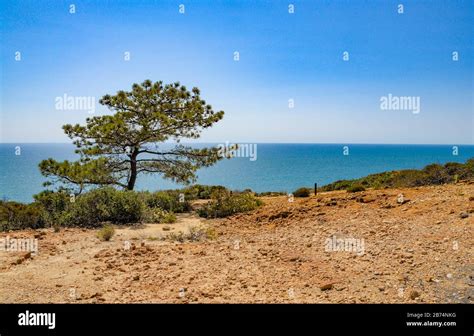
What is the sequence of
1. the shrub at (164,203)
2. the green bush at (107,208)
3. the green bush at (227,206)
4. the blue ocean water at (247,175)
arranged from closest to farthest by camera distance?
the green bush at (107,208) → the green bush at (227,206) → the shrub at (164,203) → the blue ocean water at (247,175)

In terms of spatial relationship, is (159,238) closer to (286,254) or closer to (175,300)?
(286,254)

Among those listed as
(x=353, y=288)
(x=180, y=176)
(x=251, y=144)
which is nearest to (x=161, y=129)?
(x=180, y=176)

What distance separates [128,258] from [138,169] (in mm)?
8706

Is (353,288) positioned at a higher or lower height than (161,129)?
lower

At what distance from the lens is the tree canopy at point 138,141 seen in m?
14.0

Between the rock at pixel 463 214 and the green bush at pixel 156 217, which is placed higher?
the rock at pixel 463 214

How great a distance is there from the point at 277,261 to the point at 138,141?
9234 mm

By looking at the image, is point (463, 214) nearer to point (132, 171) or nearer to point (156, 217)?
point (156, 217)

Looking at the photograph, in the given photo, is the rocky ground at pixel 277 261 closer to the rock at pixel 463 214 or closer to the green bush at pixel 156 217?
the rock at pixel 463 214

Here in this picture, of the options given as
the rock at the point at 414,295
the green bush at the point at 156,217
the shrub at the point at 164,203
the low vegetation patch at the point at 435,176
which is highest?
the low vegetation patch at the point at 435,176

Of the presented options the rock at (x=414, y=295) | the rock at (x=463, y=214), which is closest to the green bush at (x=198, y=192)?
the rock at (x=463, y=214)

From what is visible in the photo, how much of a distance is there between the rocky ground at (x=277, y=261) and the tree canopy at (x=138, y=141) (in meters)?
4.49

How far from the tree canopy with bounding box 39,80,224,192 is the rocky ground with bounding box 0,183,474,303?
4490mm

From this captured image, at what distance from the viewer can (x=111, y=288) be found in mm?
5902
